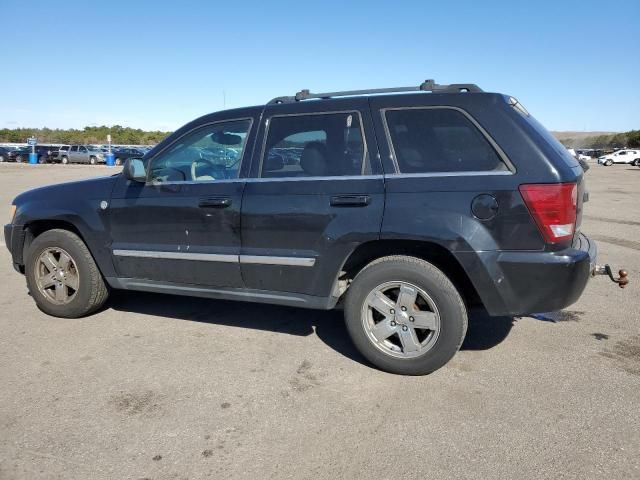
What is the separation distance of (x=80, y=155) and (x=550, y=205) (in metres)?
46.5

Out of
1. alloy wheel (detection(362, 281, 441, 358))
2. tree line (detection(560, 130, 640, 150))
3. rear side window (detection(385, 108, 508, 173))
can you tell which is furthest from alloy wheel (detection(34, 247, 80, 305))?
tree line (detection(560, 130, 640, 150))

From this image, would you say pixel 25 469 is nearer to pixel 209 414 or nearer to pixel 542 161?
pixel 209 414

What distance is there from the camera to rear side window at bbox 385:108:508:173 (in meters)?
3.21

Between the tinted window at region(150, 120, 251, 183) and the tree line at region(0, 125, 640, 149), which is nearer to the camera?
the tinted window at region(150, 120, 251, 183)

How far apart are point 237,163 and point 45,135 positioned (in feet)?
348

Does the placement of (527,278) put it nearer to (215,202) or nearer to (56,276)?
(215,202)

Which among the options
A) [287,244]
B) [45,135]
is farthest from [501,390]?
[45,135]

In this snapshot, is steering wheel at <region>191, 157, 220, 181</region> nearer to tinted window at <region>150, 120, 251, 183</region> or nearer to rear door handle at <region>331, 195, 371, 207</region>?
tinted window at <region>150, 120, 251, 183</region>

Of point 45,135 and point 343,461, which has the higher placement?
point 45,135

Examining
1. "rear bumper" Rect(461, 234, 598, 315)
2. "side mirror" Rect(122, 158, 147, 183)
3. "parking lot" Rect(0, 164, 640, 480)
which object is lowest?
"parking lot" Rect(0, 164, 640, 480)

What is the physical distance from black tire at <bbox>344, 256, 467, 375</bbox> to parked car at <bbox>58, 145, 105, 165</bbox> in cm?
4524

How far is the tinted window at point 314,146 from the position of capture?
355 cm

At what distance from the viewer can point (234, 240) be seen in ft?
12.5

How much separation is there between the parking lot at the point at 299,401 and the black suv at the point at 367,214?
1.38 feet
